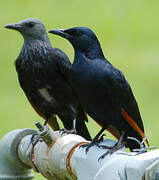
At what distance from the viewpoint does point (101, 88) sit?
133 inches

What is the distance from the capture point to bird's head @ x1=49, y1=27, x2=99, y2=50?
343cm

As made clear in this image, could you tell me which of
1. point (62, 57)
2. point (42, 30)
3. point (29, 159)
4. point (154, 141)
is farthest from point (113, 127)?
point (154, 141)

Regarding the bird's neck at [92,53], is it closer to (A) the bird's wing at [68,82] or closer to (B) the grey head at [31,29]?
(A) the bird's wing at [68,82]

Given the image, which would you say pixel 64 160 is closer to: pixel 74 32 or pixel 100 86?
pixel 100 86

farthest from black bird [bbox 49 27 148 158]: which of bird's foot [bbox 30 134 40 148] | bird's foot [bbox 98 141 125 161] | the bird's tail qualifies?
the bird's tail

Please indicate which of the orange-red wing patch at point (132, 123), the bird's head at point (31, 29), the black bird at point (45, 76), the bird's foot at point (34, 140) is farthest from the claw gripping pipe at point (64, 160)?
the bird's head at point (31, 29)

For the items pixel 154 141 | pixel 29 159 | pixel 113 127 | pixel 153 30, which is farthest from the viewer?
pixel 153 30

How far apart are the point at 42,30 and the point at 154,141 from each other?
379 cm

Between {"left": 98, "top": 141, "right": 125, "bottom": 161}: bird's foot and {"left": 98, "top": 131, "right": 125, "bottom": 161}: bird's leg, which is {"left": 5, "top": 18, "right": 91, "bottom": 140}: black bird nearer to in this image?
A: {"left": 98, "top": 131, "right": 125, "bottom": 161}: bird's leg

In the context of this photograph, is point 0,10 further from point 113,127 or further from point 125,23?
point 113,127

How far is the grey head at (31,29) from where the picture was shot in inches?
170

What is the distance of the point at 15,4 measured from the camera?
10883mm

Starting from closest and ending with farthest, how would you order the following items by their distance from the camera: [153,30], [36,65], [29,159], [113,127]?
[29,159] < [113,127] < [36,65] < [153,30]

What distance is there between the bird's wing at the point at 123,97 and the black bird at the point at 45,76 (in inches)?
31.1
